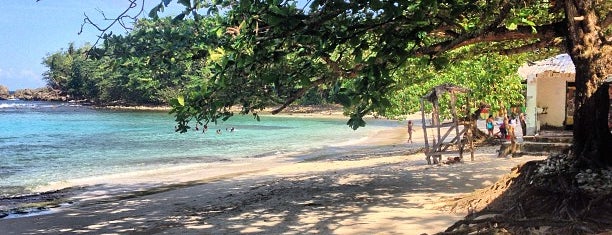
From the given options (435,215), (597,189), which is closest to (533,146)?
(435,215)

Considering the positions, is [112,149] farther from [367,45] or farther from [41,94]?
[41,94]

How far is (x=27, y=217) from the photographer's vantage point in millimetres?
11117

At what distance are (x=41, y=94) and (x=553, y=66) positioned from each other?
119 metres

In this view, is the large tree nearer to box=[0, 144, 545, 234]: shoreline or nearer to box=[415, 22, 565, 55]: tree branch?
box=[415, 22, 565, 55]: tree branch

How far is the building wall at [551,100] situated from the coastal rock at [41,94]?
107 meters

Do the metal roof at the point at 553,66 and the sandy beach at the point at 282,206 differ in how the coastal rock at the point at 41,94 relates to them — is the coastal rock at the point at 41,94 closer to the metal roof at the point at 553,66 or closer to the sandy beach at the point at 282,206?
the sandy beach at the point at 282,206

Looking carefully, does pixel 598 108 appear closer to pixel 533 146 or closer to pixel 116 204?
pixel 533 146

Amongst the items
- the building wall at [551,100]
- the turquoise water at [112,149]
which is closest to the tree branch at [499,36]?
the building wall at [551,100]

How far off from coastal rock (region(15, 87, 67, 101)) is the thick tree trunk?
112 meters

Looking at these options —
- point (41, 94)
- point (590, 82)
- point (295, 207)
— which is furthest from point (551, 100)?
point (41, 94)

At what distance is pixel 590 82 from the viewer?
5.73m

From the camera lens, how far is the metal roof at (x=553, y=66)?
10836 mm

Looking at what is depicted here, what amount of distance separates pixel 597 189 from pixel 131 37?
17.9 feet

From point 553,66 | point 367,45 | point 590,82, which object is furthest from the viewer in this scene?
point 553,66
